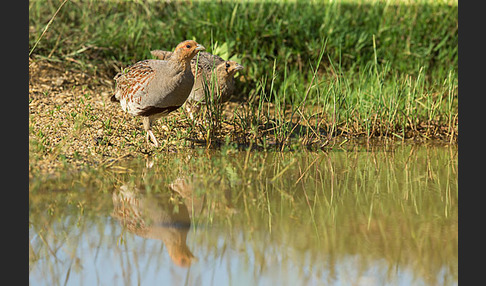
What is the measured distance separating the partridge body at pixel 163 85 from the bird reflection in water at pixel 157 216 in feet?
4.01

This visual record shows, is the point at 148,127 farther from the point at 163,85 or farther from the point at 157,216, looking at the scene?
the point at 157,216

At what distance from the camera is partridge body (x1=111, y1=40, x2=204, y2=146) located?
5.52 meters

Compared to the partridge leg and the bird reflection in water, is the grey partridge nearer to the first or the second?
the partridge leg

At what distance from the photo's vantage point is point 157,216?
3.89 m

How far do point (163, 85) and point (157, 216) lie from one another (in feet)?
6.30

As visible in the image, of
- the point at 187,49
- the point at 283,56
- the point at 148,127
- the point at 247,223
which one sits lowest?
the point at 148,127

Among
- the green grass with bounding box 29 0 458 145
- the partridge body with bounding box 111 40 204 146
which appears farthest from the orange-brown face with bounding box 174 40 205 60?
the green grass with bounding box 29 0 458 145

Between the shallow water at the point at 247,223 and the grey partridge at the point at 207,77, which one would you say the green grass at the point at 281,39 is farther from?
the shallow water at the point at 247,223

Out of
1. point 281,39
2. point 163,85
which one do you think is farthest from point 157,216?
point 281,39

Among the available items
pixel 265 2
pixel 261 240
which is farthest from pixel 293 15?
pixel 261 240

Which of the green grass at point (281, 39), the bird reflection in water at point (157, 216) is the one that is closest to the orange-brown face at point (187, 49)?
the bird reflection in water at point (157, 216)

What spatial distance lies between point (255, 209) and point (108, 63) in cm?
432

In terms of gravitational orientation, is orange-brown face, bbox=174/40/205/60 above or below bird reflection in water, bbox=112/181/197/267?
above

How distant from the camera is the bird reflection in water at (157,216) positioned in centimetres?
339
